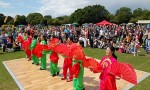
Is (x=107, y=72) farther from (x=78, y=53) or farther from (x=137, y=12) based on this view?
(x=137, y=12)

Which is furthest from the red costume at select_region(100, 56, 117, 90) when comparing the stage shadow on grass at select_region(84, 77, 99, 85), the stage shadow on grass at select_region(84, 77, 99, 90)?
the stage shadow on grass at select_region(84, 77, 99, 85)

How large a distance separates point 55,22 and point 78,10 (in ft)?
33.5

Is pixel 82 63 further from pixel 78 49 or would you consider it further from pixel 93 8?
pixel 93 8

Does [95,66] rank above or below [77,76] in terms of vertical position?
above

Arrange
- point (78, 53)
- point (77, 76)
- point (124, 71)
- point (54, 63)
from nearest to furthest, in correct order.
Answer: point (124, 71) → point (78, 53) → point (77, 76) → point (54, 63)

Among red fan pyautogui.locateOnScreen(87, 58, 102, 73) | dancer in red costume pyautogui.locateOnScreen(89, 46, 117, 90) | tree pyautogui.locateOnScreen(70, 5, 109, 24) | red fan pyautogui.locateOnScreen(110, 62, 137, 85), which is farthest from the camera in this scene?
tree pyautogui.locateOnScreen(70, 5, 109, 24)

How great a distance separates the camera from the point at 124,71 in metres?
5.53

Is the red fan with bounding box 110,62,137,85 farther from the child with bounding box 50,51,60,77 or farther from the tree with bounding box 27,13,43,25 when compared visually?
the tree with bounding box 27,13,43,25

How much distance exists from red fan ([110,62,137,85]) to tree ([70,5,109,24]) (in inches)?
3035

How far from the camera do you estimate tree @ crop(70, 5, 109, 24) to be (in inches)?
3243

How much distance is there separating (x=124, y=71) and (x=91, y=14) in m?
78.2

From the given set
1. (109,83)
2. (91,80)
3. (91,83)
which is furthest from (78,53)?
(91,80)

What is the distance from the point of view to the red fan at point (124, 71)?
5395 millimetres

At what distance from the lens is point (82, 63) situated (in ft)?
23.4
